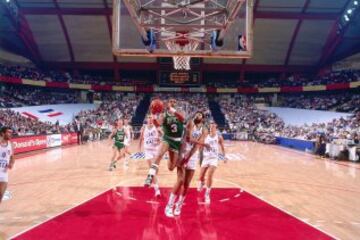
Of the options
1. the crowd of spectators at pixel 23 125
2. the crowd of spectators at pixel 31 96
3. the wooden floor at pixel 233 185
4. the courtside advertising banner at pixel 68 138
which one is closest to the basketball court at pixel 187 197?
the wooden floor at pixel 233 185

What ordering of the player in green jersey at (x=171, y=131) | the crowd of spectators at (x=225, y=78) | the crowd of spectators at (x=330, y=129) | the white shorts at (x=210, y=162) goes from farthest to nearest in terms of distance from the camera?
1. the crowd of spectators at (x=225, y=78)
2. the crowd of spectators at (x=330, y=129)
3. the white shorts at (x=210, y=162)
4. the player in green jersey at (x=171, y=131)

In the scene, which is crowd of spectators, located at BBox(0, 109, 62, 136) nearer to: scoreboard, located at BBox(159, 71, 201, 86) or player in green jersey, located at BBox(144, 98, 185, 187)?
scoreboard, located at BBox(159, 71, 201, 86)

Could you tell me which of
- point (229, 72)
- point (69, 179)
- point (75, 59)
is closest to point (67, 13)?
point (75, 59)

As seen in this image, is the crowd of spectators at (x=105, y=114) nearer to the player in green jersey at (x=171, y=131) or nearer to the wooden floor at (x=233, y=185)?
the wooden floor at (x=233, y=185)

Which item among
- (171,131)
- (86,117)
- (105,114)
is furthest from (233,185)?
(105,114)

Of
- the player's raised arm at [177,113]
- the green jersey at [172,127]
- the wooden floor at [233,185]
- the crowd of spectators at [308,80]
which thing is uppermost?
the crowd of spectators at [308,80]

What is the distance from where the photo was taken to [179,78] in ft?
138

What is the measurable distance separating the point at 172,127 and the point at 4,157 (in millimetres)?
3248

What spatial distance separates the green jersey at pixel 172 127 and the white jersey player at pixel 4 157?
2982mm

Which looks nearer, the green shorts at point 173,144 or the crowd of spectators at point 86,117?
the green shorts at point 173,144

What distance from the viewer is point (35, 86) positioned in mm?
41531

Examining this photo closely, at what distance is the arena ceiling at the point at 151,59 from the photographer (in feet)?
108

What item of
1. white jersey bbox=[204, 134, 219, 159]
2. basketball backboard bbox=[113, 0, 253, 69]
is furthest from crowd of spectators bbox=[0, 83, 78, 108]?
white jersey bbox=[204, 134, 219, 159]

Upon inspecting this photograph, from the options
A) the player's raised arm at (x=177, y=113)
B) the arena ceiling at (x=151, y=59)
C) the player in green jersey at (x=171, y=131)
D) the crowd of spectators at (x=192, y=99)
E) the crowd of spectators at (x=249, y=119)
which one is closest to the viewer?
the player's raised arm at (x=177, y=113)
